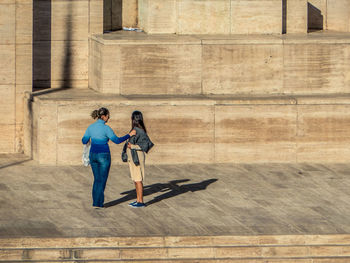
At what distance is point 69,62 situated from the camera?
76.6 feet

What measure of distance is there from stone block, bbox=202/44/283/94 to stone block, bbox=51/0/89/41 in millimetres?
3122

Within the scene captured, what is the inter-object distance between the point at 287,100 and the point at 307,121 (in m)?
0.59

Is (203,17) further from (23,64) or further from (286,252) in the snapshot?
(286,252)

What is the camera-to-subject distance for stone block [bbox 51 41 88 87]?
23188 millimetres

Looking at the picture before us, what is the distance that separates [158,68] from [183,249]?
677 centimetres

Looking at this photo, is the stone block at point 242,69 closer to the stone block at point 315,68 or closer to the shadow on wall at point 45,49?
the stone block at point 315,68

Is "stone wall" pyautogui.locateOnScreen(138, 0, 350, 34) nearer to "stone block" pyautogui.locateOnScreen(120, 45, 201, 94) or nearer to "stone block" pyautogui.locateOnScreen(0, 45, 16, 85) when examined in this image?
"stone block" pyautogui.locateOnScreen(120, 45, 201, 94)

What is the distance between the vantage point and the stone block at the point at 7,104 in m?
21.9

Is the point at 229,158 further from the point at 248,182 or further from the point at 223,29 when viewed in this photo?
the point at 223,29

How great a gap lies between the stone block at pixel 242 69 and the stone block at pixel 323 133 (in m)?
1.32

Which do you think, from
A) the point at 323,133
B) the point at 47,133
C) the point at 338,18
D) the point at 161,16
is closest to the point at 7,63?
the point at 47,133

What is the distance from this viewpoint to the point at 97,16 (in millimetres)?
23219

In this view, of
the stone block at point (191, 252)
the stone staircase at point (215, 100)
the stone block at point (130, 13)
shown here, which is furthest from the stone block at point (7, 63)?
the stone block at point (191, 252)

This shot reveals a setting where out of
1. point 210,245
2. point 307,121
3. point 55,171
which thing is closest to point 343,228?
point 210,245
